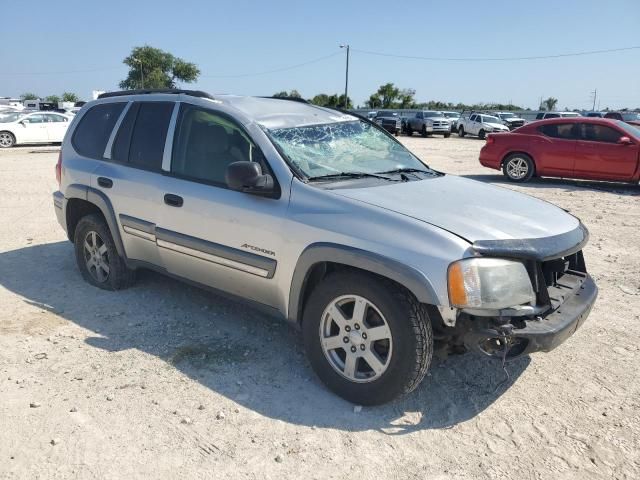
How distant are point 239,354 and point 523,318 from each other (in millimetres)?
1933

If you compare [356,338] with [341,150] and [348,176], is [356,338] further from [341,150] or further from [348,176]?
[341,150]

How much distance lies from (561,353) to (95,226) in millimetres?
4003

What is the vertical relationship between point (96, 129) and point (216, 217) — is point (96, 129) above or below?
above

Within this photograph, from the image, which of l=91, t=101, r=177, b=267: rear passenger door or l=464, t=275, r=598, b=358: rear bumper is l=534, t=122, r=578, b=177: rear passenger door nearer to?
l=464, t=275, r=598, b=358: rear bumper

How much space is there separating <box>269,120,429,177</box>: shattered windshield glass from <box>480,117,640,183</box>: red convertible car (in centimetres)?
827

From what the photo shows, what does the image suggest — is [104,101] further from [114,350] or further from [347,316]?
[347,316]

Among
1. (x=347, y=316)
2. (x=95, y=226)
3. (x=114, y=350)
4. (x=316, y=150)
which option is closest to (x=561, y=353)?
(x=347, y=316)

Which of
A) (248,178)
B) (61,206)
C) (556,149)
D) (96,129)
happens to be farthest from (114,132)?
(556,149)

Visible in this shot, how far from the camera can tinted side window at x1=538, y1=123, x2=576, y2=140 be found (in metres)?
11.5

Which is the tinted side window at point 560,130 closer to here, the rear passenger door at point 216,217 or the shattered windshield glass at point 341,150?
the shattered windshield glass at point 341,150

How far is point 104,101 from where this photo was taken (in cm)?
513

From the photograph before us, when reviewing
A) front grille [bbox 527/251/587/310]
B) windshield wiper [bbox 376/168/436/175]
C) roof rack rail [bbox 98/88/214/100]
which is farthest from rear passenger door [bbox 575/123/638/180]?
roof rack rail [bbox 98/88/214/100]

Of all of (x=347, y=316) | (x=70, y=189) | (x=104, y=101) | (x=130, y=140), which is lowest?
(x=347, y=316)

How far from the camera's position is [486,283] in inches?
111
